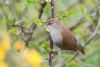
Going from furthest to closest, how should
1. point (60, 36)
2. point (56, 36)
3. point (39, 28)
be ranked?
1. point (39, 28)
2. point (60, 36)
3. point (56, 36)

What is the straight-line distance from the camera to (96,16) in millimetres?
5570

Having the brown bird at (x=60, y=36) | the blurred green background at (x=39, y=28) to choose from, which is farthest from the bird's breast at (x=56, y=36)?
the blurred green background at (x=39, y=28)

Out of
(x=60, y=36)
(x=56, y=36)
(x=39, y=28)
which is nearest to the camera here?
(x=56, y=36)

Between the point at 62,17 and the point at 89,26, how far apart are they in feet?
A: 8.01

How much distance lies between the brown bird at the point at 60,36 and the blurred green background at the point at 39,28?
0.29 ft

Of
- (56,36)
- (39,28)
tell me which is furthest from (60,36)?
(39,28)

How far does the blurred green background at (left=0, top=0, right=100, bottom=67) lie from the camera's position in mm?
4214

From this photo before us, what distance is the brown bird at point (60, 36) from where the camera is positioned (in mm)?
3825

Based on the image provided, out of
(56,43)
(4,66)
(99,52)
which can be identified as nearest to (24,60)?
(4,66)

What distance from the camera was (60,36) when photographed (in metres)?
3.99

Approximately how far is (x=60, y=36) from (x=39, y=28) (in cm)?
154

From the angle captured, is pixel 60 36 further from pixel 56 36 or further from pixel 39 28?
pixel 39 28

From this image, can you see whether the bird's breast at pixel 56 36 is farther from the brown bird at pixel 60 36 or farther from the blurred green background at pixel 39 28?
the blurred green background at pixel 39 28

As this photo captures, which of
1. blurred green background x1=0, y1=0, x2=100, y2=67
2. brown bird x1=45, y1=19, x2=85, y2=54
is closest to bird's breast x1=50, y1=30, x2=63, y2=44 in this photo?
brown bird x1=45, y1=19, x2=85, y2=54
